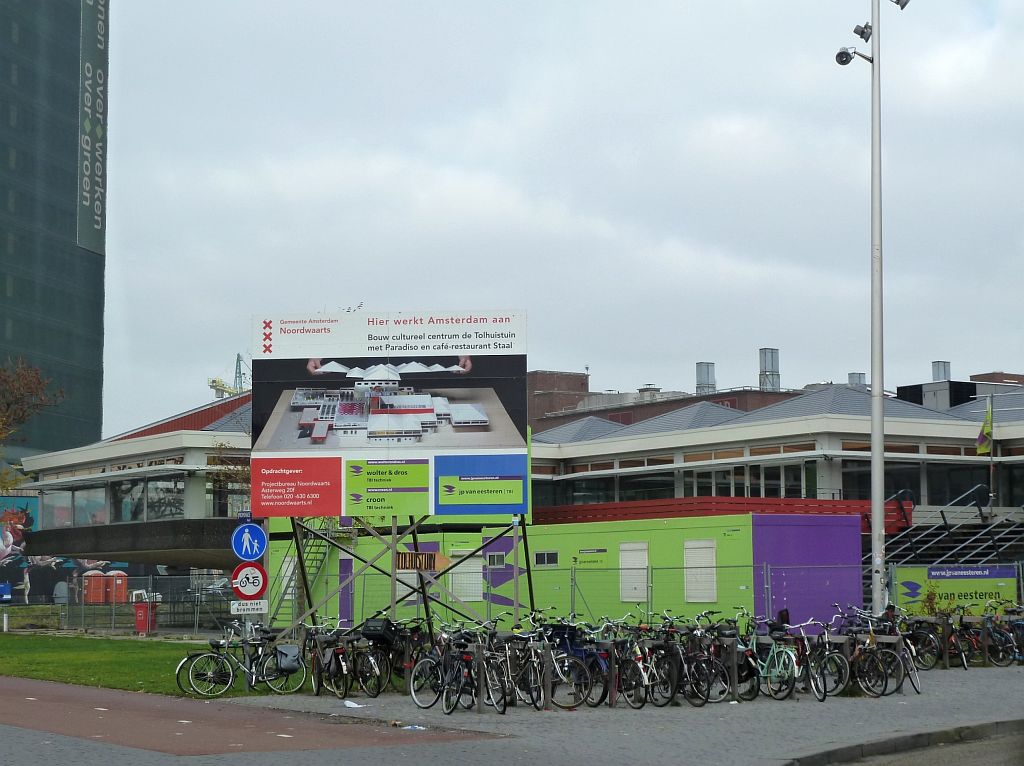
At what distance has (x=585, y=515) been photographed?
40.1 m

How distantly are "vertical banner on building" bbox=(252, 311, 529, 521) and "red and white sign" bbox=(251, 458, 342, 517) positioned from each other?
0.05ft

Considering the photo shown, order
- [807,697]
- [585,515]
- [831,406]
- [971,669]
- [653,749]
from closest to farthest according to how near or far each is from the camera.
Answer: [653,749]
[807,697]
[971,669]
[585,515]
[831,406]

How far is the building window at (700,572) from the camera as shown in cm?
2734

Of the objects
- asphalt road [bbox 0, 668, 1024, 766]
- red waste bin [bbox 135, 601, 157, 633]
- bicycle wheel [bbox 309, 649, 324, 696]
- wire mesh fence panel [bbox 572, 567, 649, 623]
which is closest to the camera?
asphalt road [bbox 0, 668, 1024, 766]

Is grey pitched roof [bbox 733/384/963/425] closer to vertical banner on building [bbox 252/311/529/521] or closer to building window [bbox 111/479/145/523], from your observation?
building window [bbox 111/479/145/523]

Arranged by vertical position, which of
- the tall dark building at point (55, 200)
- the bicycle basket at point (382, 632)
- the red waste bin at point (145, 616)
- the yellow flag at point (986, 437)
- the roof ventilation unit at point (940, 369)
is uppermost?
the tall dark building at point (55, 200)

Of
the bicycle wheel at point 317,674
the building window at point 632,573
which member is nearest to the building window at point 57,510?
the building window at point 632,573

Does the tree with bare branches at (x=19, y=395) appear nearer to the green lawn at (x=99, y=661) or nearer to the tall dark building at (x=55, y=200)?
the green lawn at (x=99, y=661)

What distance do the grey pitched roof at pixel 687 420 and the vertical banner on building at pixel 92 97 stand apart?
66.6 metres

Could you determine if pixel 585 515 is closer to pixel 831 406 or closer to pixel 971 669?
pixel 831 406

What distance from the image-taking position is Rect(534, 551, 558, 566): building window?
31438mm

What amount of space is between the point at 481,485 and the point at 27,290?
317ft

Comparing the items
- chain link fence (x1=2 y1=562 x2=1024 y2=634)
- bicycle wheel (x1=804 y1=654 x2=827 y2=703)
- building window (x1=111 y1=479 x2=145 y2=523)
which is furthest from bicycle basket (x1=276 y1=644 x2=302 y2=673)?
building window (x1=111 y1=479 x2=145 y2=523)

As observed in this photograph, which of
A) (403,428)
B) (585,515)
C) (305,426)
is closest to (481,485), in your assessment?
(403,428)
